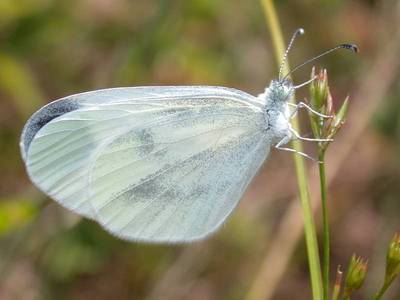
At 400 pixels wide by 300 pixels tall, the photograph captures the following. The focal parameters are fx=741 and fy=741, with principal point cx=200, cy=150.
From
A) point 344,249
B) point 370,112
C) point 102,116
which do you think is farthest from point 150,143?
point 344,249

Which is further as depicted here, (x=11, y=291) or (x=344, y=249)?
(x=344, y=249)

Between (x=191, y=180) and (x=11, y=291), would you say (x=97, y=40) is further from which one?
(x=191, y=180)

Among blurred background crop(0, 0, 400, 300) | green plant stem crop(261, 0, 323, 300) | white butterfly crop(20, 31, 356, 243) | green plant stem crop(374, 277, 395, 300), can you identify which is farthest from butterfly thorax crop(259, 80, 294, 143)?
blurred background crop(0, 0, 400, 300)

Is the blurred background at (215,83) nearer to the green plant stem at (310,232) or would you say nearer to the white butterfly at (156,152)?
the white butterfly at (156,152)

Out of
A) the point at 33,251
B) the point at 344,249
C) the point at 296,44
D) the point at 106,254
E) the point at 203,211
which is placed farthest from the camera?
the point at 296,44

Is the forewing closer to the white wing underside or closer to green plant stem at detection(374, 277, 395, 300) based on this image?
the white wing underside

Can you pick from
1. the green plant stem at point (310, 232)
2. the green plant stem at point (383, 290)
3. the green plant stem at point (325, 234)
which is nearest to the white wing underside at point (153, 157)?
the green plant stem at point (310, 232)
